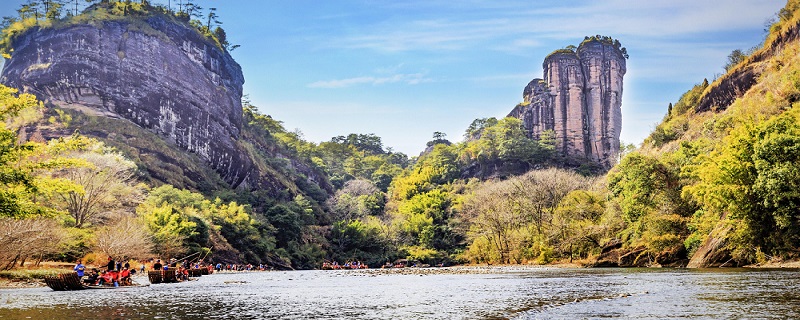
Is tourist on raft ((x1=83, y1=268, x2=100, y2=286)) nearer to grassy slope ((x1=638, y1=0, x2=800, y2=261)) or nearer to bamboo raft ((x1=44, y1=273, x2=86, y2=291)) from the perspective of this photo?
bamboo raft ((x1=44, y1=273, x2=86, y2=291))

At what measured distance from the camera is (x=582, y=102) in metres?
147

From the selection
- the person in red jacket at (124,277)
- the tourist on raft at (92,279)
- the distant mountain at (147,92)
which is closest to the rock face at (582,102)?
the distant mountain at (147,92)

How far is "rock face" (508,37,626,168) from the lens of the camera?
473 feet

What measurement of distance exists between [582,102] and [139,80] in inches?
3826

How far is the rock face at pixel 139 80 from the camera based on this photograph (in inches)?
4171

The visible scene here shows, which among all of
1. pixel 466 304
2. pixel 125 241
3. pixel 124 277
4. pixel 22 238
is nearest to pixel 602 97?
pixel 125 241

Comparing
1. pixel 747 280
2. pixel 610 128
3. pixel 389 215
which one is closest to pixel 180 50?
pixel 389 215

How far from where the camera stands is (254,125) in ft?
484

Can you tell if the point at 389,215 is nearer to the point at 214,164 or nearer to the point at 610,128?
the point at 214,164

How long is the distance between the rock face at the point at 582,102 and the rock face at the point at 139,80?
234 ft

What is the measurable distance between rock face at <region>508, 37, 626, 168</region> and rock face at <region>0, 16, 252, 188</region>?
2807 inches

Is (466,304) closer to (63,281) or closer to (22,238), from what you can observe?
(63,281)

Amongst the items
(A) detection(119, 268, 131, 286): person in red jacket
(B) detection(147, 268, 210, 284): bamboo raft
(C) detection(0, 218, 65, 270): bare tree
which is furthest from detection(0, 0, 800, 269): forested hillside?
(B) detection(147, 268, 210, 284): bamboo raft

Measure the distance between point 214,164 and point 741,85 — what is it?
8779 cm
